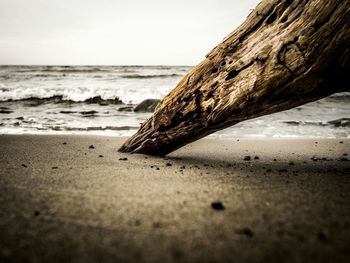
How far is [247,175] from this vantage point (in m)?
2.58

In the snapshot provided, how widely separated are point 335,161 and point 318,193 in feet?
6.14

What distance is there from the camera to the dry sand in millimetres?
1190

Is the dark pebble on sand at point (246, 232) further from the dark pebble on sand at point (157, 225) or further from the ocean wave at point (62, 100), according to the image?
the ocean wave at point (62, 100)

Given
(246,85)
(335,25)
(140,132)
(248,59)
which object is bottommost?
(140,132)

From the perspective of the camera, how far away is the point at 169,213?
1554 mm

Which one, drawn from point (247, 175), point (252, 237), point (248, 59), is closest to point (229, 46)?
point (248, 59)

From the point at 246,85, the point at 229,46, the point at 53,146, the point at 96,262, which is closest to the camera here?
the point at 96,262

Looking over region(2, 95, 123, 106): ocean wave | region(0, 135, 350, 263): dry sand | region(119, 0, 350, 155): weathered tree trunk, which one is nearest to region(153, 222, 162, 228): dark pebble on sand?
region(0, 135, 350, 263): dry sand

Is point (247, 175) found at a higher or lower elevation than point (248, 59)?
lower

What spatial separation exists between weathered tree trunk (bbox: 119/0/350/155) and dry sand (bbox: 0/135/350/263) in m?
0.63

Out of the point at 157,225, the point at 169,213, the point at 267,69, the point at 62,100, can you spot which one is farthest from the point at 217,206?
the point at 62,100

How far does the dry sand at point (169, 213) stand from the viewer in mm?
1190

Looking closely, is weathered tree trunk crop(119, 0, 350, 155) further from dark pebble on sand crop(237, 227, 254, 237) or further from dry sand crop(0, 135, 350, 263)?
dark pebble on sand crop(237, 227, 254, 237)

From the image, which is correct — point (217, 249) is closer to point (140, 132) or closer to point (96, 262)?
point (96, 262)
